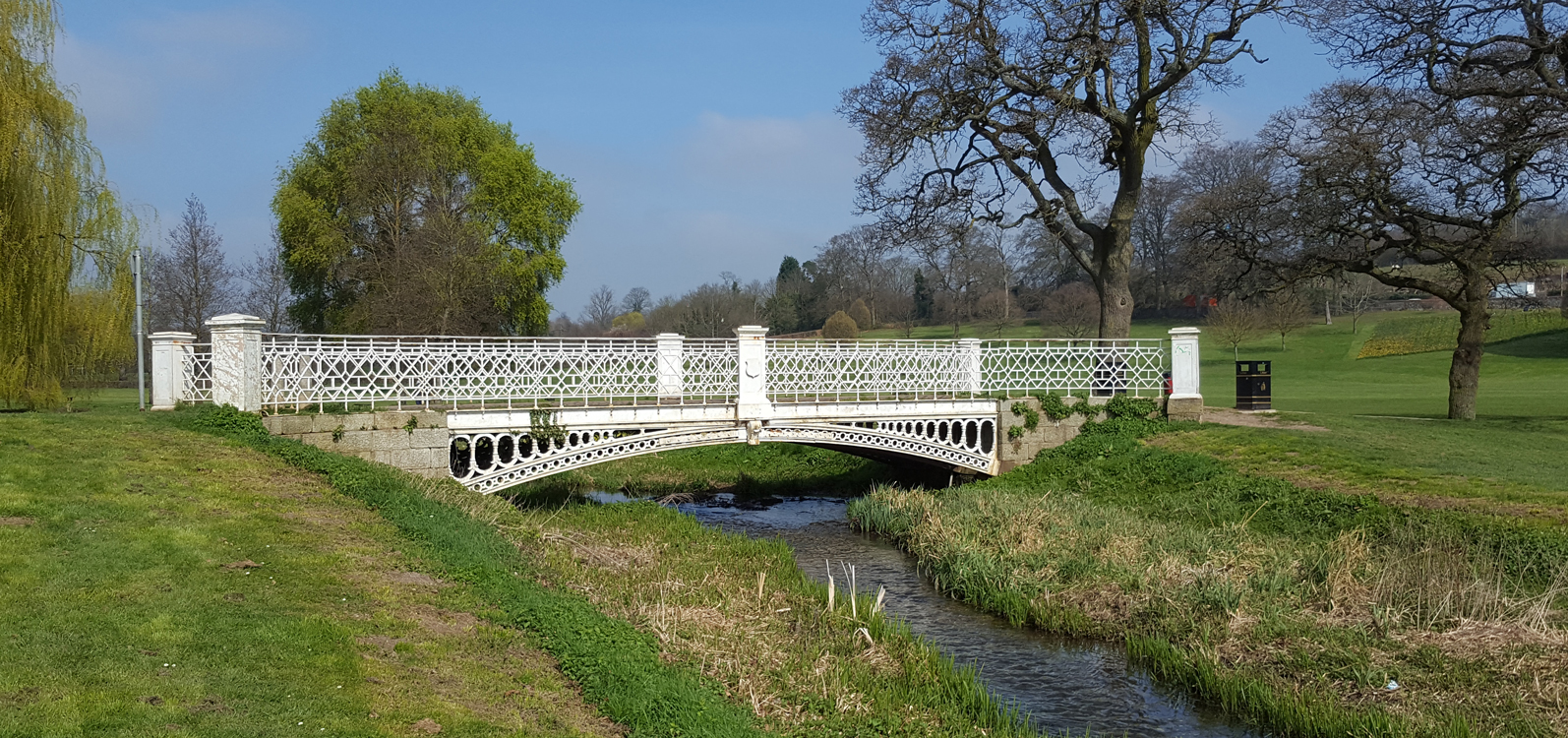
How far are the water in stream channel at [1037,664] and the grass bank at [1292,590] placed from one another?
28 cm

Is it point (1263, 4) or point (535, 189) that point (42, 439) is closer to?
point (1263, 4)

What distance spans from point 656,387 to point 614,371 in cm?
88

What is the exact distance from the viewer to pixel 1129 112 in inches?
851

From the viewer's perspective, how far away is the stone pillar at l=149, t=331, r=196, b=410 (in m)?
15.0

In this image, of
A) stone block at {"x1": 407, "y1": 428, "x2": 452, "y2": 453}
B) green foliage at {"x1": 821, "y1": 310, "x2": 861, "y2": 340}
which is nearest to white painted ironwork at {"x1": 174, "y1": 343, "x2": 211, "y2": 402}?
stone block at {"x1": 407, "y1": 428, "x2": 452, "y2": 453}

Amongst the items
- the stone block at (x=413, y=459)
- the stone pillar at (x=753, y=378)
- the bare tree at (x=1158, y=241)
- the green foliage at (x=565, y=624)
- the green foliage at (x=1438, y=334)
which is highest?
the bare tree at (x=1158, y=241)

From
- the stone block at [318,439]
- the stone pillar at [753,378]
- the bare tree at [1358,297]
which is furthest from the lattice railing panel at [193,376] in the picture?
the bare tree at [1358,297]

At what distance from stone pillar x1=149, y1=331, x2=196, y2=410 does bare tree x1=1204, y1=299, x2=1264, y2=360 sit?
3536cm

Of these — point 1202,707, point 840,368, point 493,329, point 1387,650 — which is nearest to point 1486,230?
point 840,368

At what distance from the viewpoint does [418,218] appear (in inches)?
1332

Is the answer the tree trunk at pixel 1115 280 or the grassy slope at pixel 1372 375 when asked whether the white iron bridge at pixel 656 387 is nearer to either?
the tree trunk at pixel 1115 280

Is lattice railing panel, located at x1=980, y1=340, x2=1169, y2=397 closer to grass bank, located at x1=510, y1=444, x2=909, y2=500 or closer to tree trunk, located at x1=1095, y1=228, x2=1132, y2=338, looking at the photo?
tree trunk, located at x1=1095, y1=228, x2=1132, y2=338

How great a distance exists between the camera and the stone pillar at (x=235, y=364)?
14.2 metres

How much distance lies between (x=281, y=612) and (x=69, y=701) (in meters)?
2.04
